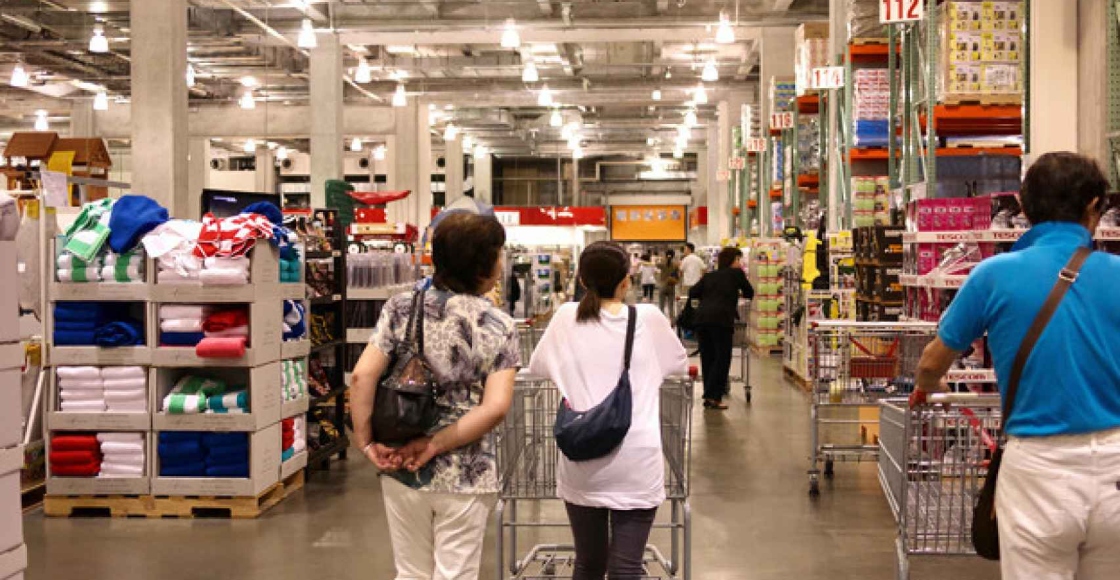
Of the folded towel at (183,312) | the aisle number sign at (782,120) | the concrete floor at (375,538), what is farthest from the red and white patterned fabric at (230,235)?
the aisle number sign at (782,120)

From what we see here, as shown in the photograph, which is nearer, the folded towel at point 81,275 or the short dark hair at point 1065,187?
the short dark hair at point 1065,187

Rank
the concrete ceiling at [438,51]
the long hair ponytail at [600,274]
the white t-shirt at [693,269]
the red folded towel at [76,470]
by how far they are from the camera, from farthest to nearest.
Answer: the white t-shirt at [693,269] < the concrete ceiling at [438,51] < the red folded towel at [76,470] < the long hair ponytail at [600,274]

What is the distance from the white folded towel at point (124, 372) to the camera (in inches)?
288

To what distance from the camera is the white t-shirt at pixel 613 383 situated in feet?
12.8

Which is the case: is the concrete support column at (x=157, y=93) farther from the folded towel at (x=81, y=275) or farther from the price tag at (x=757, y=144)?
the price tag at (x=757, y=144)

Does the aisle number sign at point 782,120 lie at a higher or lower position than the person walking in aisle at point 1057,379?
higher

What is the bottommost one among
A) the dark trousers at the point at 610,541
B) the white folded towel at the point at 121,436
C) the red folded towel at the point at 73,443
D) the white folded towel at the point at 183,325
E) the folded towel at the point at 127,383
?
the red folded towel at the point at 73,443

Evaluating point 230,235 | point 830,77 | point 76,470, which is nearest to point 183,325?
point 230,235

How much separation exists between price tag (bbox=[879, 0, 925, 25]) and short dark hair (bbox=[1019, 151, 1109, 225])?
20.9ft

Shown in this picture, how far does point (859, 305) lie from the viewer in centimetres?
1103

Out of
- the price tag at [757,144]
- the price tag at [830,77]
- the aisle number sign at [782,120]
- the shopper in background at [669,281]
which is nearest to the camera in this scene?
the price tag at [830,77]

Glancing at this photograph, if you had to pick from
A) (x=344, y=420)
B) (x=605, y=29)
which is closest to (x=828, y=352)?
(x=344, y=420)

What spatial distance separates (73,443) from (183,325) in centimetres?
100

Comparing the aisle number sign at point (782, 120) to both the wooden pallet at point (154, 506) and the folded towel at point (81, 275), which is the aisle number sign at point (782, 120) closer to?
the wooden pallet at point (154, 506)
